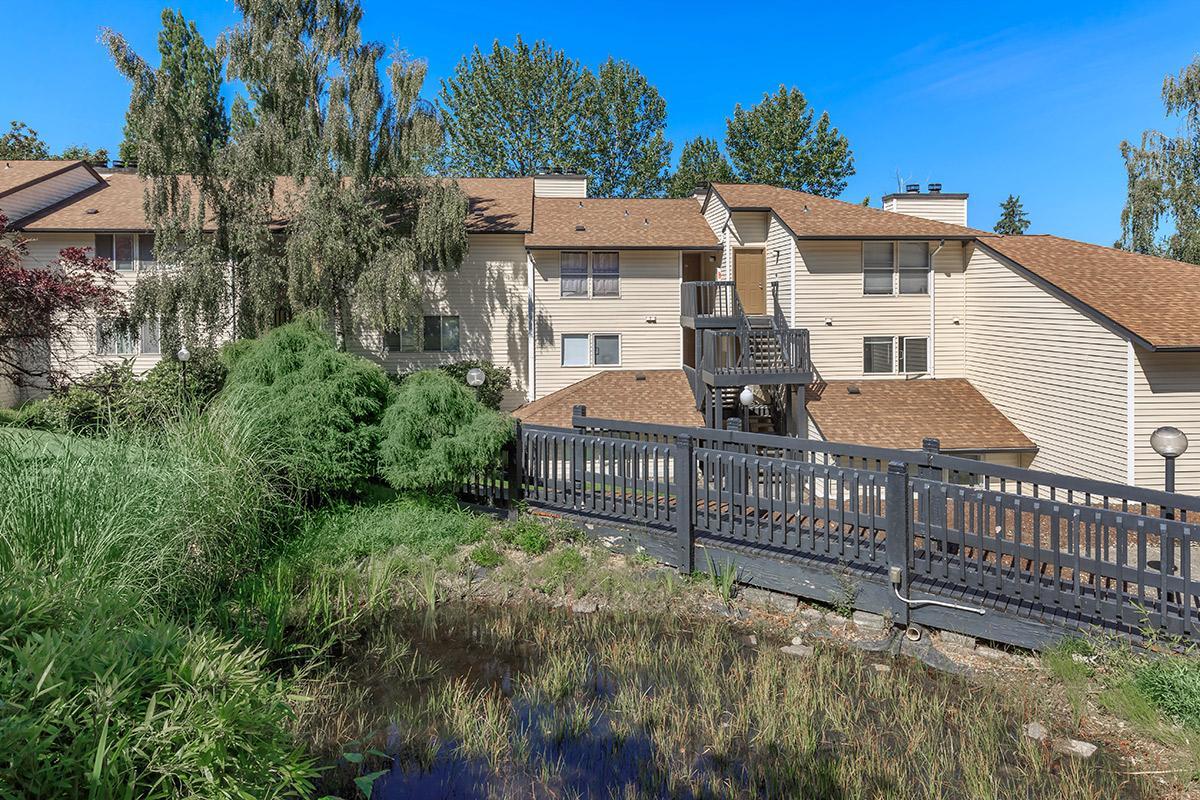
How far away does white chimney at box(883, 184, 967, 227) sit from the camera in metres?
23.2

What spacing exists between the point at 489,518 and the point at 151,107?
45.2 feet

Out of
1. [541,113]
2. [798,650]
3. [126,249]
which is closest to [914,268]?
[798,650]

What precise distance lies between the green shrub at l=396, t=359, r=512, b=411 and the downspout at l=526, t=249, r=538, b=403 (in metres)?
0.67

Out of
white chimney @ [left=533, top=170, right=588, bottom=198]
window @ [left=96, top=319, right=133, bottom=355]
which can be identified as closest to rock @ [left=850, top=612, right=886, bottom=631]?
window @ [left=96, top=319, right=133, bottom=355]

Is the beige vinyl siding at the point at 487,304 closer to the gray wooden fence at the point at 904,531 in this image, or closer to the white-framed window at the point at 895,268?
the white-framed window at the point at 895,268

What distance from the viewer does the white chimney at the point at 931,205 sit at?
912 inches

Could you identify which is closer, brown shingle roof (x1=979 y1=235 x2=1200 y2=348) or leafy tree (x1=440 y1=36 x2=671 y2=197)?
brown shingle roof (x1=979 y1=235 x2=1200 y2=348)

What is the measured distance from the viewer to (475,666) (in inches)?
269

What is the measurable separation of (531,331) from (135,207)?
40.3 ft

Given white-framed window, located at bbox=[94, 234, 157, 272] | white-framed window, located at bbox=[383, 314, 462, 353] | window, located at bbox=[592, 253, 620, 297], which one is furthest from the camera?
window, located at bbox=[592, 253, 620, 297]

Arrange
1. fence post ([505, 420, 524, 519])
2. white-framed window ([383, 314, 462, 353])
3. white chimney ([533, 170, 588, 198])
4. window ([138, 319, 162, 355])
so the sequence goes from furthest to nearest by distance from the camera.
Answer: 1. white chimney ([533, 170, 588, 198])
2. white-framed window ([383, 314, 462, 353])
3. window ([138, 319, 162, 355])
4. fence post ([505, 420, 524, 519])

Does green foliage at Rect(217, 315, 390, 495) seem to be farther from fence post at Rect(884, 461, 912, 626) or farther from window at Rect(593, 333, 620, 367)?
window at Rect(593, 333, 620, 367)

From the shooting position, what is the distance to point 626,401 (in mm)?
18594

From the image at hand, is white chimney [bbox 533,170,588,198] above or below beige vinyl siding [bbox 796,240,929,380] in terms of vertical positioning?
above
